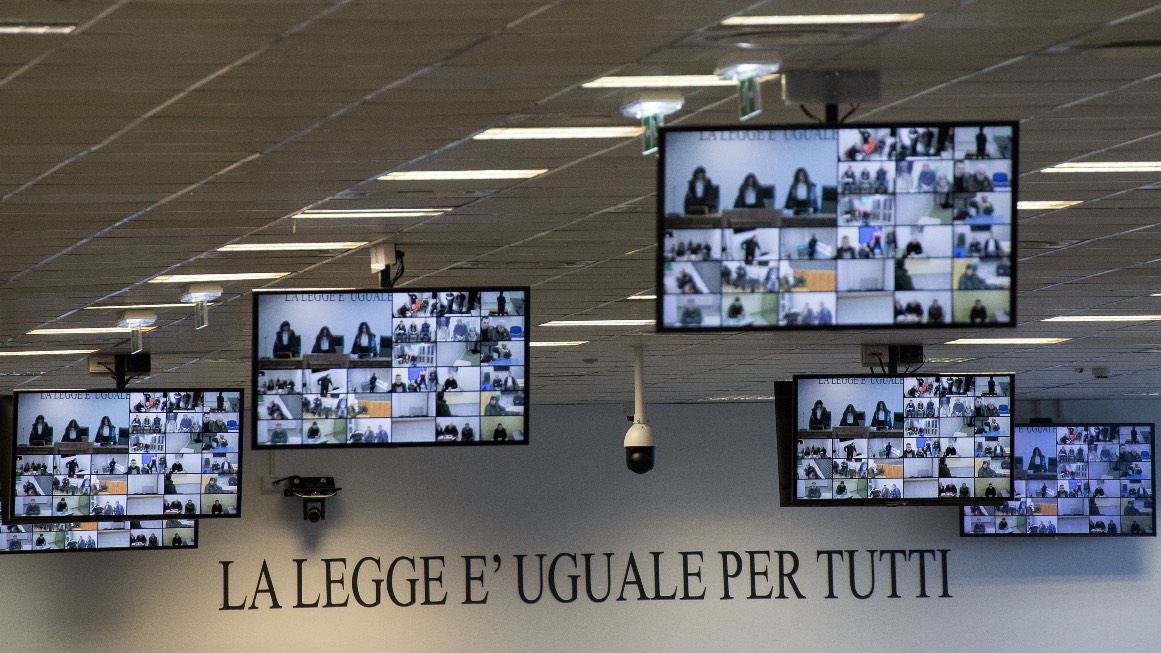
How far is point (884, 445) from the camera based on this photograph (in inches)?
430

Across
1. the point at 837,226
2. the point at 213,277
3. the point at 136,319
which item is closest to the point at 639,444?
the point at 136,319

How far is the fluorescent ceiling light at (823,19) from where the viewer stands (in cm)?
484

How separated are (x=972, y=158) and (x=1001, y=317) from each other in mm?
531

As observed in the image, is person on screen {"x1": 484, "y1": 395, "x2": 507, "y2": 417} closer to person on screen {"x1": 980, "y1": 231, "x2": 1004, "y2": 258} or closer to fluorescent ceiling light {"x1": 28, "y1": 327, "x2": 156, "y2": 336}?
person on screen {"x1": 980, "y1": 231, "x2": 1004, "y2": 258}

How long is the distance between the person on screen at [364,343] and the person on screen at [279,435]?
0.53 meters

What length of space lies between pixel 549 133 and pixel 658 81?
82 centimetres

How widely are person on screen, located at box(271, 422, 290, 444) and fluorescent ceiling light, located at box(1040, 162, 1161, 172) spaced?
372 cm

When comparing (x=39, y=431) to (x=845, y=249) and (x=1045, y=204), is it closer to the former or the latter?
(x=1045, y=204)

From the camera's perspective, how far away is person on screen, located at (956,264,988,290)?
5.28m

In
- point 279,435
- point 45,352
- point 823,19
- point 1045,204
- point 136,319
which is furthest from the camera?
point 45,352

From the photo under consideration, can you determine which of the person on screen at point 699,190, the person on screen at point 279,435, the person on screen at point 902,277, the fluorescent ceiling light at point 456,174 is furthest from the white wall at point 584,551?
the person on screen at point 699,190

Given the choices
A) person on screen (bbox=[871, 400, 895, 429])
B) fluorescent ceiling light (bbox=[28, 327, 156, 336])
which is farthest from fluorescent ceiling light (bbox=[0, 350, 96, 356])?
person on screen (bbox=[871, 400, 895, 429])

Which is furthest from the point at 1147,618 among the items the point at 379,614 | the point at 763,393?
the point at 379,614

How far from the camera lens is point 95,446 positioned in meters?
11.0
